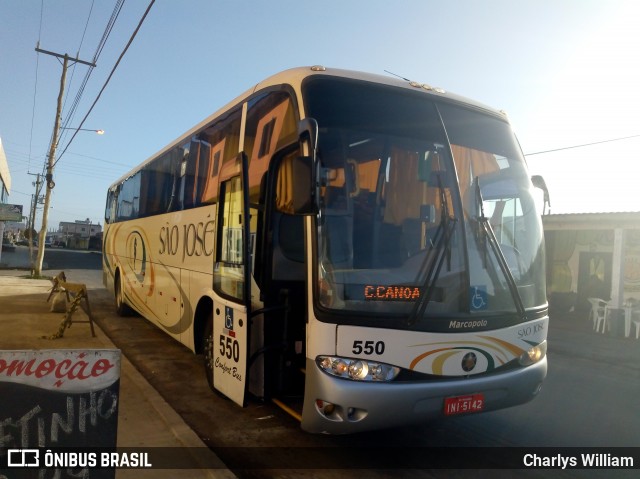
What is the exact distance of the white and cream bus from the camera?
13.0ft

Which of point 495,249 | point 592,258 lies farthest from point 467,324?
point 592,258

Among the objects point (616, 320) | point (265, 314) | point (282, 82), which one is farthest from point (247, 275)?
point (616, 320)

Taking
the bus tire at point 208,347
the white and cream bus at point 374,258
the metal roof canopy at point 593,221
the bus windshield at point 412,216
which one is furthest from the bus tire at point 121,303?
the metal roof canopy at point 593,221

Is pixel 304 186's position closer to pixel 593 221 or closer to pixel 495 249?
pixel 495 249

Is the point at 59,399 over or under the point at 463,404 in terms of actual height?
over

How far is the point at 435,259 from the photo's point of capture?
13.8 ft

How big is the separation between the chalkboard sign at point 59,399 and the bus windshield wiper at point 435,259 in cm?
224

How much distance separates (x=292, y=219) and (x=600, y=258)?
1463cm

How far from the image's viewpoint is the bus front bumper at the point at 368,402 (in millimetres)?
3854

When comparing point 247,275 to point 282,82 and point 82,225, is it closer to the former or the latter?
point 282,82

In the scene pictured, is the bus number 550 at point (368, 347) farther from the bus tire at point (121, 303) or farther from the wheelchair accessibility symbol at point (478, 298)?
the bus tire at point (121, 303)

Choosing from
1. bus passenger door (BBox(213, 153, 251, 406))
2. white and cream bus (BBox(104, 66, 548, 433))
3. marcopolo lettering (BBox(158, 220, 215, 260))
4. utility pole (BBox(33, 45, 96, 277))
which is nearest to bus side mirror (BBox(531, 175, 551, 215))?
white and cream bus (BBox(104, 66, 548, 433))

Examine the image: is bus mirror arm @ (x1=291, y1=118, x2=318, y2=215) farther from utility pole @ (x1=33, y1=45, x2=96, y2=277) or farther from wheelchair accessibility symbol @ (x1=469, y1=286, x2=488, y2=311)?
utility pole @ (x1=33, y1=45, x2=96, y2=277)

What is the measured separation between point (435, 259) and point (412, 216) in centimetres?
43
